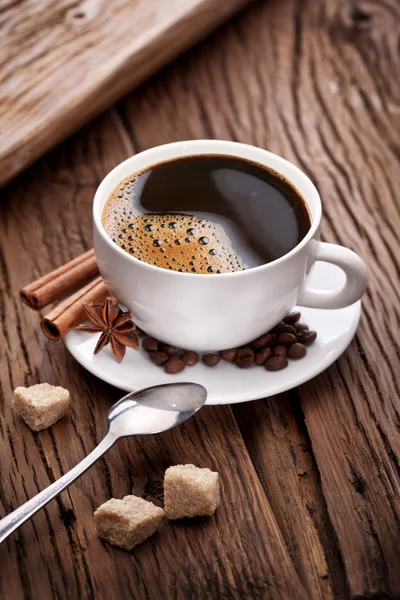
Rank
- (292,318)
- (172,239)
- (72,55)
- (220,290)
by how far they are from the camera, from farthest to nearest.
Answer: (72,55), (292,318), (172,239), (220,290)

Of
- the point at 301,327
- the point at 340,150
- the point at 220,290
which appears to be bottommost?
the point at 340,150

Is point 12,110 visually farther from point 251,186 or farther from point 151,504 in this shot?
point 151,504

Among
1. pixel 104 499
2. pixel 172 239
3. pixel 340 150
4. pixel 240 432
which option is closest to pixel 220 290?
pixel 172 239

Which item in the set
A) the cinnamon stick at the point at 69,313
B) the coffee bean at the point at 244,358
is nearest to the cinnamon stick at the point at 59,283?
the cinnamon stick at the point at 69,313

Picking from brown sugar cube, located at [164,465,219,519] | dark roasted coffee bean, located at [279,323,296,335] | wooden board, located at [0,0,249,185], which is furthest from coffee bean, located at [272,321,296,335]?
wooden board, located at [0,0,249,185]

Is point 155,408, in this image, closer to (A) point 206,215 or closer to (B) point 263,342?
(B) point 263,342
